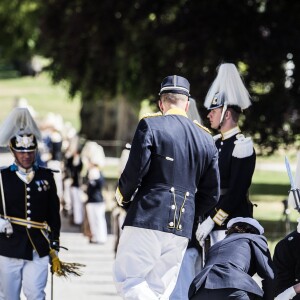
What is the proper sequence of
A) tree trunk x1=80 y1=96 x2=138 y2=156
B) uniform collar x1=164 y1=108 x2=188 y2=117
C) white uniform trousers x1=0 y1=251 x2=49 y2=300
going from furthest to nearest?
tree trunk x1=80 y1=96 x2=138 y2=156
white uniform trousers x1=0 y1=251 x2=49 y2=300
uniform collar x1=164 y1=108 x2=188 y2=117

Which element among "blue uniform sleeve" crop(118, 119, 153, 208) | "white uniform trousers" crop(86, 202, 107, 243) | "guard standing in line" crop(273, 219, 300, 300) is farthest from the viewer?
"white uniform trousers" crop(86, 202, 107, 243)

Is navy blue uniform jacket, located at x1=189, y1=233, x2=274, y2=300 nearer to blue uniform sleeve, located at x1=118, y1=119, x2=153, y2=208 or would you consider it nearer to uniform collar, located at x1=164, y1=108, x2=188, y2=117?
blue uniform sleeve, located at x1=118, y1=119, x2=153, y2=208

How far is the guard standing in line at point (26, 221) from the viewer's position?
897 cm

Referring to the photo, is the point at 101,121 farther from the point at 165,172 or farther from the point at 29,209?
the point at 165,172

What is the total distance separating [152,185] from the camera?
24.8ft

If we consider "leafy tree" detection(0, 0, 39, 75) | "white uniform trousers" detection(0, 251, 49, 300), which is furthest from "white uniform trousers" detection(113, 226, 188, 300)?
"leafy tree" detection(0, 0, 39, 75)

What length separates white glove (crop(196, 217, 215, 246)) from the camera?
29.8ft

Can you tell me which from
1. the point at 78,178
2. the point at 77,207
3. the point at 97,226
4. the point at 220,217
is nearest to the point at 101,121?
the point at 78,178

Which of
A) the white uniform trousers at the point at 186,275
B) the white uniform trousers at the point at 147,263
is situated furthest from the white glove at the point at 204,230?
the white uniform trousers at the point at 147,263

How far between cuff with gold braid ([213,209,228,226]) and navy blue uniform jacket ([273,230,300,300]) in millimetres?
756

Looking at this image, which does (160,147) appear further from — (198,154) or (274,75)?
(274,75)

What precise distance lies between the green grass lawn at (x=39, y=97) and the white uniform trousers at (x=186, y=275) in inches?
1446

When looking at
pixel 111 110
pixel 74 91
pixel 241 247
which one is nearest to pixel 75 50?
pixel 74 91

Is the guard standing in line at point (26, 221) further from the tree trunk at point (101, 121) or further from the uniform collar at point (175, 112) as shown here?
the tree trunk at point (101, 121)
